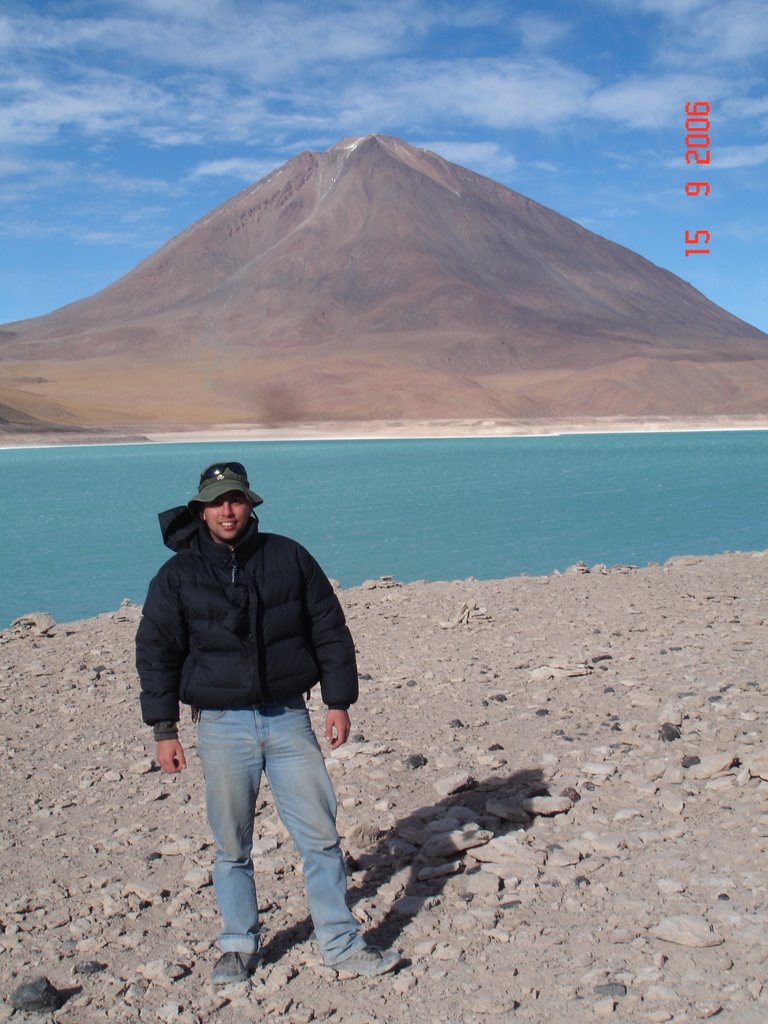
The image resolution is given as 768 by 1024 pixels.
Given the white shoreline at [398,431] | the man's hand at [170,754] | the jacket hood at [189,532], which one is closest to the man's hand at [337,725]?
the man's hand at [170,754]

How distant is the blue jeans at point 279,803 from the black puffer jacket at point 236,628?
74mm

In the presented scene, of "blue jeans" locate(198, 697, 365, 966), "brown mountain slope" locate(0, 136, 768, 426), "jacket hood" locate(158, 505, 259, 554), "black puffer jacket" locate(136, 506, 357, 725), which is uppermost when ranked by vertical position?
"brown mountain slope" locate(0, 136, 768, 426)

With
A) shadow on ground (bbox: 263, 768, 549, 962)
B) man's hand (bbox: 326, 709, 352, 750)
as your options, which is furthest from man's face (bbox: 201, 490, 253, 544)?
shadow on ground (bbox: 263, 768, 549, 962)

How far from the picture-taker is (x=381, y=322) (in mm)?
127750

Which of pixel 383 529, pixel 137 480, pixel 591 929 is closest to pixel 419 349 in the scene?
pixel 137 480

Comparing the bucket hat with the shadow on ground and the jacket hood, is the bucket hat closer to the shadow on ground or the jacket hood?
the jacket hood

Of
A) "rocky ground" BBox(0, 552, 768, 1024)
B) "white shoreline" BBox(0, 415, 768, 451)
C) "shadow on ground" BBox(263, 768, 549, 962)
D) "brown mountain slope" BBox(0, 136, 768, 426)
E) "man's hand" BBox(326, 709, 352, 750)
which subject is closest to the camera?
A: "rocky ground" BBox(0, 552, 768, 1024)

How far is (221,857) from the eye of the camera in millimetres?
3084

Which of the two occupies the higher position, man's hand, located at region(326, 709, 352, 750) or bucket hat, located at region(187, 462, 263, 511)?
bucket hat, located at region(187, 462, 263, 511)

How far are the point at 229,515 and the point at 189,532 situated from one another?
0.15 m

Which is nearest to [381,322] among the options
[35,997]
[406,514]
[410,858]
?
[406,514]

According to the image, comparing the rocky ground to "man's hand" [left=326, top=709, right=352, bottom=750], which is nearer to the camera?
the rocky ground

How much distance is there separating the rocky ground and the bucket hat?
1.25m

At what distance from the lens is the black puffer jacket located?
299 cm
